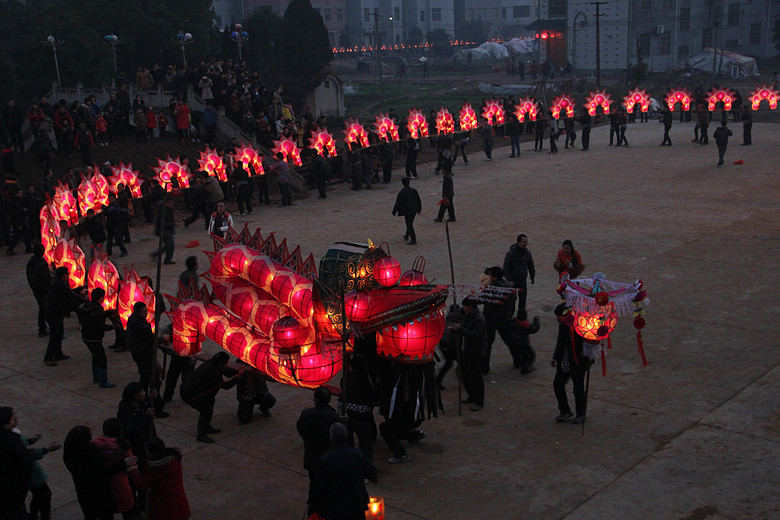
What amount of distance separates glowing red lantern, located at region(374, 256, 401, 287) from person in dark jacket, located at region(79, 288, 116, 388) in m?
4.02

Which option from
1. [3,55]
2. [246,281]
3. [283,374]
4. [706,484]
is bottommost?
[706,484]

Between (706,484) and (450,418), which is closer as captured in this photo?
(706,484)

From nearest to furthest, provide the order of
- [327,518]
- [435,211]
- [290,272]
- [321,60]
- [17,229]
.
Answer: [327,518]
[290,272]
[17,229]
[435,211]
[321,60]

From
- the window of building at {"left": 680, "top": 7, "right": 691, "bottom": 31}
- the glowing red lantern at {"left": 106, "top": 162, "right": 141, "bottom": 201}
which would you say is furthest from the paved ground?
the window of building at {"left": 680, "top": 7, "right": 691, "bottom": 31}

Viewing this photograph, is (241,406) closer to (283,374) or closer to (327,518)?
(283,374)

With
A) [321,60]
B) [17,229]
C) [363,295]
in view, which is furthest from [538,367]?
[321,60]

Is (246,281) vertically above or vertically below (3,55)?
below

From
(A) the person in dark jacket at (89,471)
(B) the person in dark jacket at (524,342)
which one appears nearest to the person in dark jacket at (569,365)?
(B) the person in dark jacket at (524,342)

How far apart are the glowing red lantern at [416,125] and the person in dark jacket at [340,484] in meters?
21.5

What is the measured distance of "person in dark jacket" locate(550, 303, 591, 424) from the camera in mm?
8852

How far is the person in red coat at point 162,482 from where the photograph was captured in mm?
6781

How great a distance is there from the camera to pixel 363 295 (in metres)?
8.34

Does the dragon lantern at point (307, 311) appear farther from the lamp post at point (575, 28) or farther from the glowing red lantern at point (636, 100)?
the lamp post at point (575, 28)

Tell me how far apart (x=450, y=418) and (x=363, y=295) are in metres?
1.96
